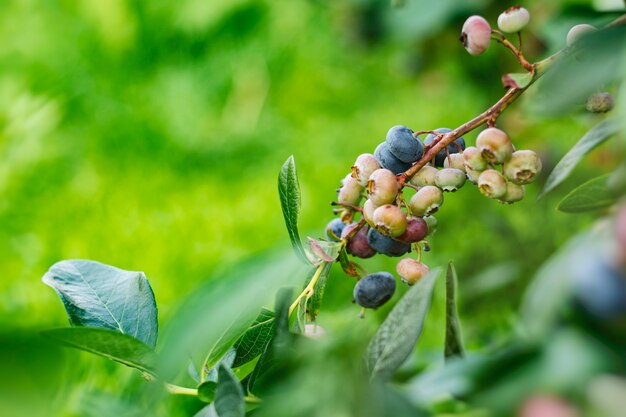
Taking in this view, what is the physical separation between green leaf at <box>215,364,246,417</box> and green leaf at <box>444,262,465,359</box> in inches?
4.5

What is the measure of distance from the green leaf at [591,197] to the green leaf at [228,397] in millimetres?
201

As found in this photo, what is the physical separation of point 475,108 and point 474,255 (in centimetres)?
80

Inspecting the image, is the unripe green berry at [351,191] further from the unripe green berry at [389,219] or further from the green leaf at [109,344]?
the green leaf at [109,344]

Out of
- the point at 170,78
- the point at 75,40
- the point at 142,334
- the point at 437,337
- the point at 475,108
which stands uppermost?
the point at 75,40

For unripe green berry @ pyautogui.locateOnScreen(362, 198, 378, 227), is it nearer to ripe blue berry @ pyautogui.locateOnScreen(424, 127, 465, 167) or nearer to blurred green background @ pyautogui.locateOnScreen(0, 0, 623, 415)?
ripe blue berry @ pyautogui.locateOnScreen(424, 127, 465, 167)

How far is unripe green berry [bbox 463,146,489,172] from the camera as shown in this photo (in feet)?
1.45

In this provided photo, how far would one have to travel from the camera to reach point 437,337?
136 centimetres

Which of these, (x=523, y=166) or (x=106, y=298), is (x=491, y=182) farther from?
(x=106, y=298)

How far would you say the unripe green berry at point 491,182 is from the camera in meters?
0.44

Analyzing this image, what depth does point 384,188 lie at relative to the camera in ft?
1.49

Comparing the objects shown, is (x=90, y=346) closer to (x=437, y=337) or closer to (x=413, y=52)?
(x=437, y=337)

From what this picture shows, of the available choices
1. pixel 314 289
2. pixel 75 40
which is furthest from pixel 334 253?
pixel 75 40

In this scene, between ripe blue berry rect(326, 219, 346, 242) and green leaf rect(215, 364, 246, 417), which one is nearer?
green leaf rect(215, 364, 246, 417)

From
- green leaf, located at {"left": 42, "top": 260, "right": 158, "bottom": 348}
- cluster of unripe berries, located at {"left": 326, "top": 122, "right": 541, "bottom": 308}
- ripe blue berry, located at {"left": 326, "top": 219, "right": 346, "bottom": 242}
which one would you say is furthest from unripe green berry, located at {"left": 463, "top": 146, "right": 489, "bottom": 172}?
green leaf, located at {"left": 42, "top": 260, "right": 158, "bottom": 348}
